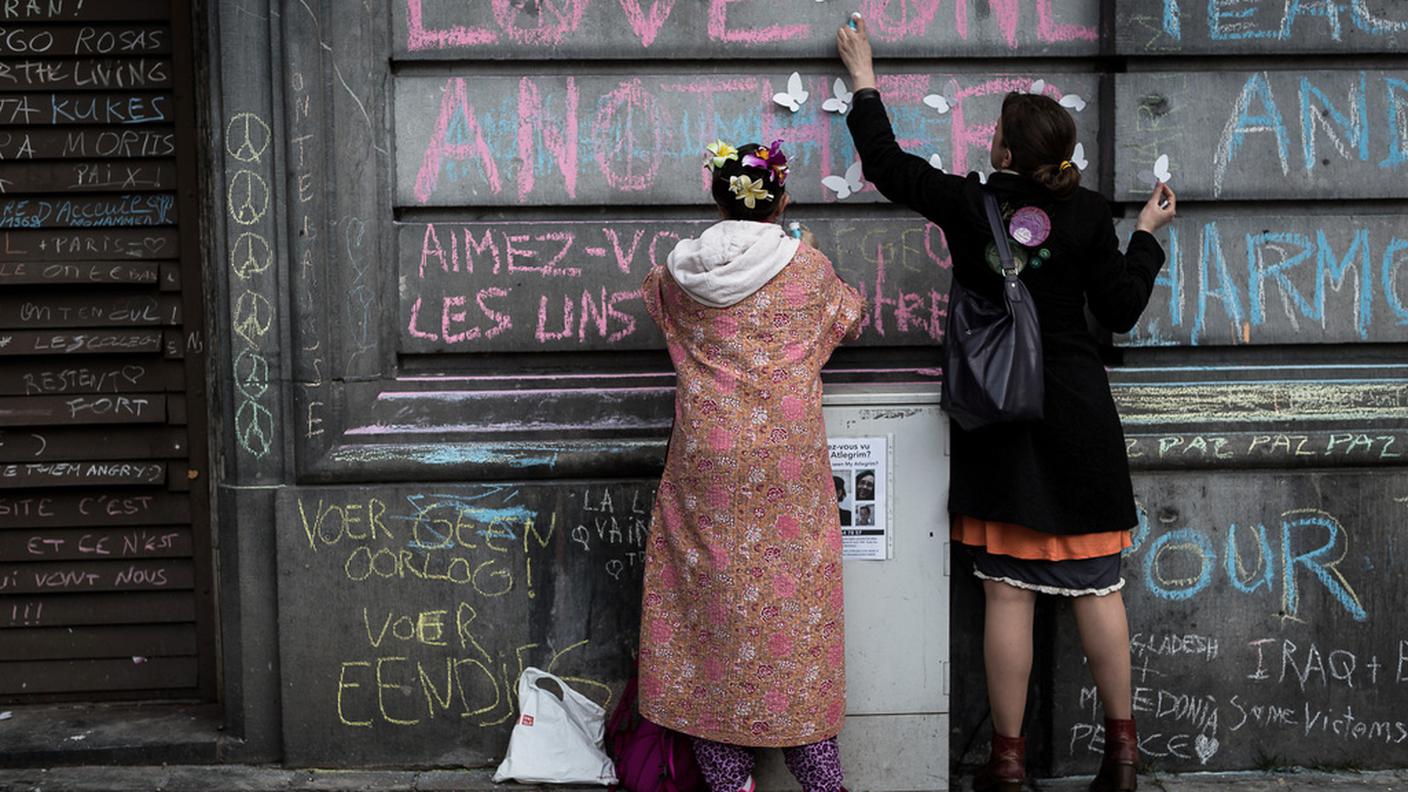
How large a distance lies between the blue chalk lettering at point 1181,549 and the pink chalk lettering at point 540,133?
7.02 feet

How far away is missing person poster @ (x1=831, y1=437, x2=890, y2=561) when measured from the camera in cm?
420

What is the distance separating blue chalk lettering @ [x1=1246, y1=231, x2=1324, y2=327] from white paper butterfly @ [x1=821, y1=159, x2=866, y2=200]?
1.25m

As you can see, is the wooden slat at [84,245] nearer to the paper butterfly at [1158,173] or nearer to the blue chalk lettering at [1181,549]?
the paper butterfly at [1158,173]

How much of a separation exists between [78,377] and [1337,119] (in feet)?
13.6

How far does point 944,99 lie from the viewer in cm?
458

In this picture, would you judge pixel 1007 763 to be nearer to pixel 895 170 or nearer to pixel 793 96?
pixel 895 170

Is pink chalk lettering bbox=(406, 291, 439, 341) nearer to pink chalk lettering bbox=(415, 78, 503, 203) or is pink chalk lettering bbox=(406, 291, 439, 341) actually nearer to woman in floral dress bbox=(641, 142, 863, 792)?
pink chalk lettering bbox=(415, 78, 503, 203)

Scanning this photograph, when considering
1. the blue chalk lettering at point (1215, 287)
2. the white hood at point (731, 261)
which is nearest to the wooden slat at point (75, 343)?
the white hood at point (731, 261)

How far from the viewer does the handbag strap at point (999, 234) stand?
3.92 m

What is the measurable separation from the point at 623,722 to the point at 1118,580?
59.9 inches

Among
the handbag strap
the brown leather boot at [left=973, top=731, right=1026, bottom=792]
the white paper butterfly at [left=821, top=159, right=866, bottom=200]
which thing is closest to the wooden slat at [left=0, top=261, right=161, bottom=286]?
the white paper butterfly at [left=821, top=159, right=866, bottom=200]

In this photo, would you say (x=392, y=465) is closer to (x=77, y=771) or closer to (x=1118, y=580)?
(x=77, y=771)

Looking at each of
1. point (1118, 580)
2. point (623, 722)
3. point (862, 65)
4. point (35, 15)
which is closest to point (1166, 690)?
point (1118, 580)

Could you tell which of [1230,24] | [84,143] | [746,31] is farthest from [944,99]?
[84,143]
